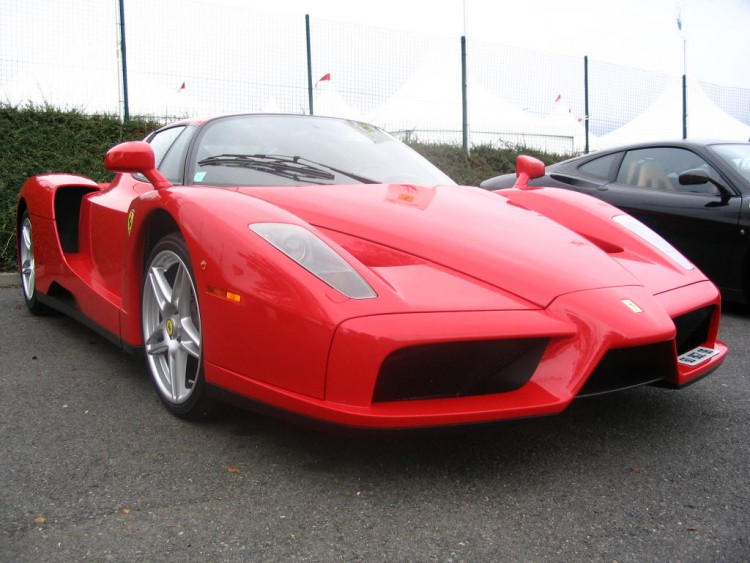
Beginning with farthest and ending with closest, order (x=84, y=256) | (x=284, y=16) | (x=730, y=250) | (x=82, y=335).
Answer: (x=284, y=16)
(x=730, y=250)
(x=82, y=335)
(x=84, y=256)

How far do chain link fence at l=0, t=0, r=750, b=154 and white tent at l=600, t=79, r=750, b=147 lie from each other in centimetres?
4

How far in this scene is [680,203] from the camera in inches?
178

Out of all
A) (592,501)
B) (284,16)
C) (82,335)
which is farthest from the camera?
(284,16)

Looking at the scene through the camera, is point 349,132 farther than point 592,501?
Yes

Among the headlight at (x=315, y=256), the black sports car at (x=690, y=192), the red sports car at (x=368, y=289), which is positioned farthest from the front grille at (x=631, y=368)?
the black sports car at (x=690, y=192)

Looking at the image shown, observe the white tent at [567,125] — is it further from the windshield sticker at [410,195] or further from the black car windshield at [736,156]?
the windshield sticker at [410,195]

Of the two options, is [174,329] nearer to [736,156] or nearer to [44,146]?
[736,156]

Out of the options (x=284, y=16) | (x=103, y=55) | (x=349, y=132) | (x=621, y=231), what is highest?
(x=284, y=16)

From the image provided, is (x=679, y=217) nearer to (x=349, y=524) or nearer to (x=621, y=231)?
(x=621, y=231)

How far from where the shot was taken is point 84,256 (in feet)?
11.3

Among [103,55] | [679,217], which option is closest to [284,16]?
[103,55]

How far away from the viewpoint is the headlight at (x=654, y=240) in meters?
2.70

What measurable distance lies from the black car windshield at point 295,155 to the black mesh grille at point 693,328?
117 cm

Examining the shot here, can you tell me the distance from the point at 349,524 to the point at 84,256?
228 centimetres
